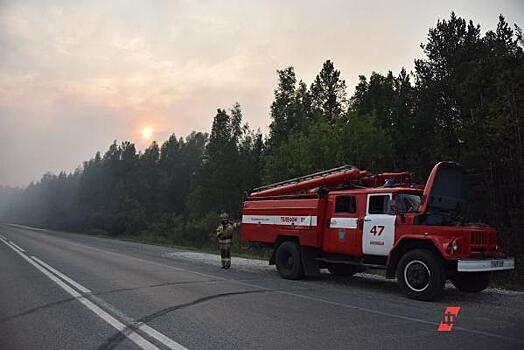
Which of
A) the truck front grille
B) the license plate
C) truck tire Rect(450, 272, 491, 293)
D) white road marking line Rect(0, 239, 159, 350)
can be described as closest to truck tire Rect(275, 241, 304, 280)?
truck tire Rect(450, 272, 491, 293)

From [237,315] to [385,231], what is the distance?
4067 millimetres

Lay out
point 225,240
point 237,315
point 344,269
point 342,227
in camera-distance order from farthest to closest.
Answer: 1. point 225,240
2. point 344,269
3. point 342,227
4. point 237,315

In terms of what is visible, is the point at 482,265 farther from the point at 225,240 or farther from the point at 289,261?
the point at 225,240

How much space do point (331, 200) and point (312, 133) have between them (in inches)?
957

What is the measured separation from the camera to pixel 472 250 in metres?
8.16

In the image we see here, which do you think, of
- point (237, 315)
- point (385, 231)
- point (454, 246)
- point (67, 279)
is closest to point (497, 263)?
point (454, 246)

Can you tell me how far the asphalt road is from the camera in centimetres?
526

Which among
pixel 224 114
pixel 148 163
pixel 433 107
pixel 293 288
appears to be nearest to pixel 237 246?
pixel 433 107

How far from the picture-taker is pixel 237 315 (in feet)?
21.7

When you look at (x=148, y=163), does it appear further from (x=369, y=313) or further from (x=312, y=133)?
(x=369, y=313)

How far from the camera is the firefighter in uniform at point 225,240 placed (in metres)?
13.7

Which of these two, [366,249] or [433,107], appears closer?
[366,249]

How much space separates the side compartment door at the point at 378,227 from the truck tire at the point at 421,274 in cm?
57

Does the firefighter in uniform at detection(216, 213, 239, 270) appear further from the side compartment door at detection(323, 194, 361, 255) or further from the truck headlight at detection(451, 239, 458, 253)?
the truck headlight at detection(451, 239, 458, 253)
